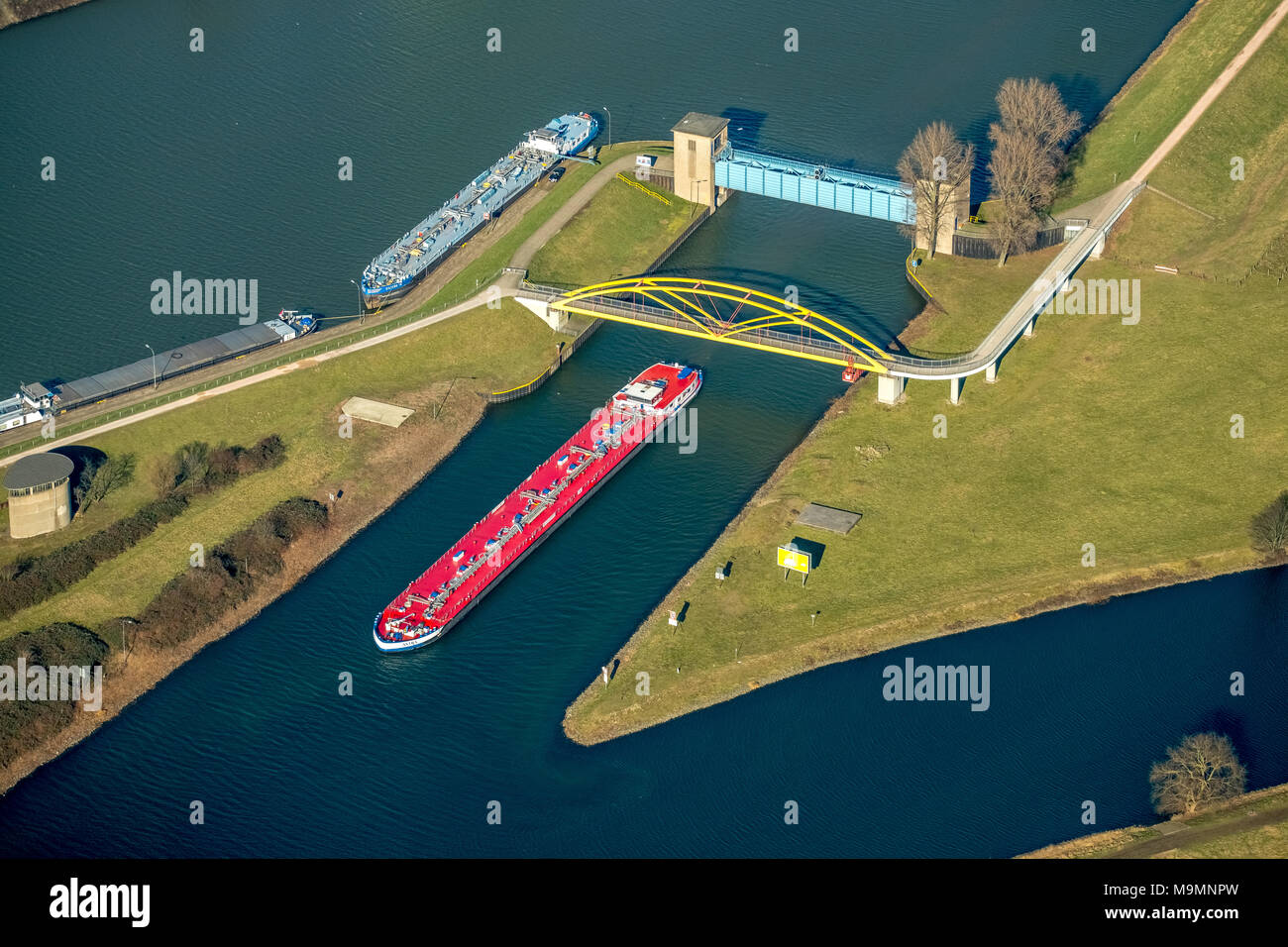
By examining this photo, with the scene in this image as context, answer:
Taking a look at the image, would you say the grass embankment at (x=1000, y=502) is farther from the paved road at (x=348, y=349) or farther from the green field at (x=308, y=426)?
the paved road at (x=348, y=349)

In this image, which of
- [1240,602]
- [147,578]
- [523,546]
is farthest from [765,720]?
[147,578]

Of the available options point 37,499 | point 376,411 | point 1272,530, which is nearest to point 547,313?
point 376,411

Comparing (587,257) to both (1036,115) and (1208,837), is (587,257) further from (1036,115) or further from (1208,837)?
(1208,837)

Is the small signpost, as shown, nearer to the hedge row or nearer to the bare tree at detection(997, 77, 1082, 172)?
the hedge row

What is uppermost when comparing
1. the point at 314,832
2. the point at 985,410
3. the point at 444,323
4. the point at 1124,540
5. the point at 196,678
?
the point at 444,323

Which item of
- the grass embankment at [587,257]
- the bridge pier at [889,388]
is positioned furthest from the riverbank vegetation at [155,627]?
the bridge pier at [889,388]

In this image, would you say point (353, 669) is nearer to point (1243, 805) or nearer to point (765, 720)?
point (765, 720)

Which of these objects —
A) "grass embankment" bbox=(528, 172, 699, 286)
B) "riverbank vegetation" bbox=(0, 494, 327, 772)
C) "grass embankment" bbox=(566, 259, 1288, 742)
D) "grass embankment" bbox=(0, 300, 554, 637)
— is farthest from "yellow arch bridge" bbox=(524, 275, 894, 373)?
"riverbank vegetation" bbox=(0, 494, 327, 772)
